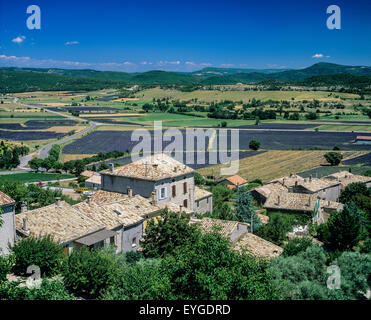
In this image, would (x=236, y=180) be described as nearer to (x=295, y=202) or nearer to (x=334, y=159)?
(x=295, y=202)

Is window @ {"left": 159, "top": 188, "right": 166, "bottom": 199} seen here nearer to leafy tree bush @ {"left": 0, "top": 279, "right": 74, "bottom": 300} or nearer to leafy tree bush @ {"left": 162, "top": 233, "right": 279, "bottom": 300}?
leafy tree bush @ {"left": 0, "top": 279, "right": 74, "bottom": 300}

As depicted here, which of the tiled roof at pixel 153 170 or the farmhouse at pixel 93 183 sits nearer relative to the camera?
the tiled roof at pixel 153 170

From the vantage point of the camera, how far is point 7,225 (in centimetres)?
1709

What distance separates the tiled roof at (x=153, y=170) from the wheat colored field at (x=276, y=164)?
27.1 m

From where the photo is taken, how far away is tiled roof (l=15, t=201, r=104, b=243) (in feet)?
59.5

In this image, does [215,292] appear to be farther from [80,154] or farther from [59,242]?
Answer: [80,154]

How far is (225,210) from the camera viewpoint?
99.6 feet

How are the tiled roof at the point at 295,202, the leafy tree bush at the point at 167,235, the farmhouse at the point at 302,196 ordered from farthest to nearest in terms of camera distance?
the farmhouse at the point at 302,196
the tiled roof at the point at 295,202
the leafy tree bush at the point at 167,235

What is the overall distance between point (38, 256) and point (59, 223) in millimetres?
4078

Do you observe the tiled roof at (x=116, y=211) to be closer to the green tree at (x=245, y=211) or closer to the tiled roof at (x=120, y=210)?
the tiled roof at (x=120, y=210)

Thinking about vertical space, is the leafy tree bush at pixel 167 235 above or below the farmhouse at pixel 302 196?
above

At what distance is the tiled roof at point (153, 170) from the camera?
2752 cm

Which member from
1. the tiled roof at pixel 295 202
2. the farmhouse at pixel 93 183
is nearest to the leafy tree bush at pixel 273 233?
the tiled roof at pixel 295 202
